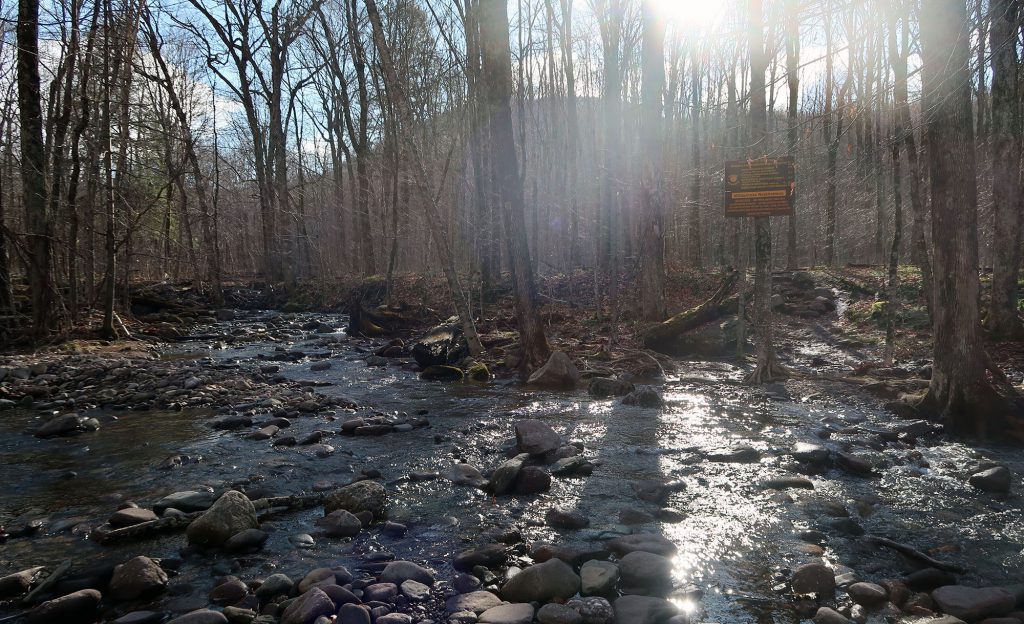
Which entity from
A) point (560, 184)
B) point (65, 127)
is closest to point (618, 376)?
point (65, 127)

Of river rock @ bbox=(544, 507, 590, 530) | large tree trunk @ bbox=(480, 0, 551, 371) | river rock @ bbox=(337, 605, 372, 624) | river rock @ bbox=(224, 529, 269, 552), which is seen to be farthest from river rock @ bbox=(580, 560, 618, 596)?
large tree trunk @ bbox=(480, 0, 551, 371)

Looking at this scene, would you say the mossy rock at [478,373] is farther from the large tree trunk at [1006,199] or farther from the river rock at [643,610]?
the large tree trunk at [1006,199]

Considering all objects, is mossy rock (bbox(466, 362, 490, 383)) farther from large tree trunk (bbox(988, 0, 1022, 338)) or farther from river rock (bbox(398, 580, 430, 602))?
large tree trunk (bbox(988, 0, 1022, 338))

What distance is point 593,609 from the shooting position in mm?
3131

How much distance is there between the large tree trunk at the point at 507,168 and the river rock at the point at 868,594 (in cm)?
747

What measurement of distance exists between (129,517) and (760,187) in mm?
8159

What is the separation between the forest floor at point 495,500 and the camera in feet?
10.8

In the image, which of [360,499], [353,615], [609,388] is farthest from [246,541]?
[609,388]

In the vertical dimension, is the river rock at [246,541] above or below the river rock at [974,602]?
above

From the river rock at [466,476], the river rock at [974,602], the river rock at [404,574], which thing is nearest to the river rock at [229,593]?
the river rock at [404,574]

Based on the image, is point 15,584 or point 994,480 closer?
point 15,584

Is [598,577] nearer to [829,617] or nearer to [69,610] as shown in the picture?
[829,617]

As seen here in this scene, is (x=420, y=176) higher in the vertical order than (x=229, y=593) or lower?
higher

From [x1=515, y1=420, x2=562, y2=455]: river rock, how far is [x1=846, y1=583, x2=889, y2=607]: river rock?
9.84 ft
